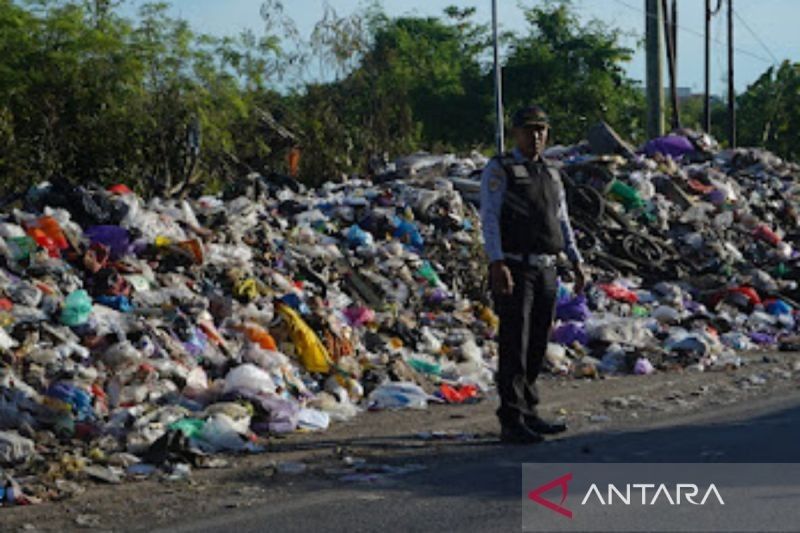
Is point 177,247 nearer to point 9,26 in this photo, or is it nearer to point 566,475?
point 566,475

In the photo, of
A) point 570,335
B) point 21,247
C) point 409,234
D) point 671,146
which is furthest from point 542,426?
point 671,146

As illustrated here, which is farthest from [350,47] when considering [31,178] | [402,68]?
[402,68]

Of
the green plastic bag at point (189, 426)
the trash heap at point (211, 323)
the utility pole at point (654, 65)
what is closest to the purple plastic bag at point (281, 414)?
the trash heap at point (211, 323)

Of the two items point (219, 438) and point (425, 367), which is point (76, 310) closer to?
point (219, 438)

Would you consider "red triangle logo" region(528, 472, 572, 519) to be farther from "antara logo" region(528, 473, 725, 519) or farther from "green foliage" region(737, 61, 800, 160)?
"green foliage" region(737, 61, 800, 160)

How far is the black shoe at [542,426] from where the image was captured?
7.51 m

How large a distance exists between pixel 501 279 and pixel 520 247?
29cm

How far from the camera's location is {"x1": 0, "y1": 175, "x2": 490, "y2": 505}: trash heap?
25.6 feet

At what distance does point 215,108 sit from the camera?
Answer: 20.0 meters

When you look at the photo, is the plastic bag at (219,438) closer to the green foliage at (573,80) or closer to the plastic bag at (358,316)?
the plastic bag at (358,316)

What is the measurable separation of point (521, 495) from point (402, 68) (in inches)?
1614

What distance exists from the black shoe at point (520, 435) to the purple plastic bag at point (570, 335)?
494 cm

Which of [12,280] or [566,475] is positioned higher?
[12,280]

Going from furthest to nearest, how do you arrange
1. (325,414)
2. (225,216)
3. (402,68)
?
(402,68) → (225,216) → (325,414)
